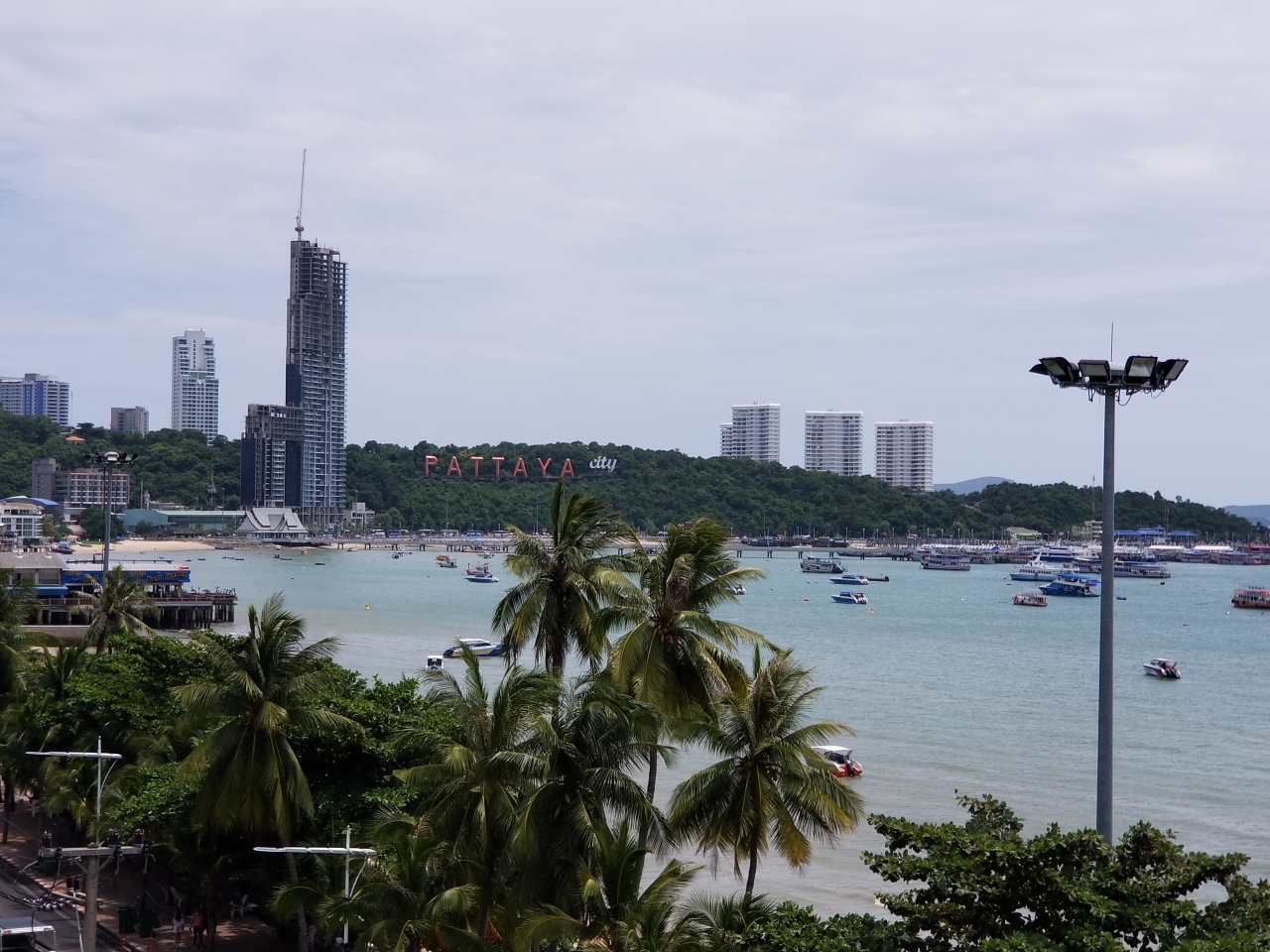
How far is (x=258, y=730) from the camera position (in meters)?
21.4

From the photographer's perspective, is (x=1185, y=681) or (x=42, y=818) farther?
(x=1185, y=681)

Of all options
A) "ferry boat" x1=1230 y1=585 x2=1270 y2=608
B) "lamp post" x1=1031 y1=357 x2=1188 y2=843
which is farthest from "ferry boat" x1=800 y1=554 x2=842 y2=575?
"lamp post" x1=1031 y1=357 x2=1188 y2=843

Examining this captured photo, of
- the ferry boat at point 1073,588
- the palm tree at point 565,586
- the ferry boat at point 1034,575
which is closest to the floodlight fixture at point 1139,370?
the palm tree at point 565,586

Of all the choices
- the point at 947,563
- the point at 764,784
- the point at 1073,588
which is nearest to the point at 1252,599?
the point at 1073,588

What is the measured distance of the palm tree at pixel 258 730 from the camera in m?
21.2

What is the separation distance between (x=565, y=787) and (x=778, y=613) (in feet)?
312

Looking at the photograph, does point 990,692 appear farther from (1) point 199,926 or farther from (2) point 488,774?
(2) point 488,774

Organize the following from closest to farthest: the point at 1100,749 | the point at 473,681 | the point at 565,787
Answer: the point at 1100,749 → the point at 565,787 → the point at 473,681

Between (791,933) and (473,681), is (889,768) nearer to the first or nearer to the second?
(473,681)

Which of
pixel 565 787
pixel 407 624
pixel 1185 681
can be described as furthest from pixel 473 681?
pixel 407 624

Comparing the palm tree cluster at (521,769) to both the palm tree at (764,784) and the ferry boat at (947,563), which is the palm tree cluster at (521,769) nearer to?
the palm tree at (764,784)

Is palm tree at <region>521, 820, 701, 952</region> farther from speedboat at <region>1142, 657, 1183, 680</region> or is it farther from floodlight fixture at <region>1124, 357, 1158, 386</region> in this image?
speedboat at <region>1142, 657, 1183, 680</region>

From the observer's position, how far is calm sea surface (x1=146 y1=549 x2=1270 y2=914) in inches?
1494

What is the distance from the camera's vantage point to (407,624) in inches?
3703
